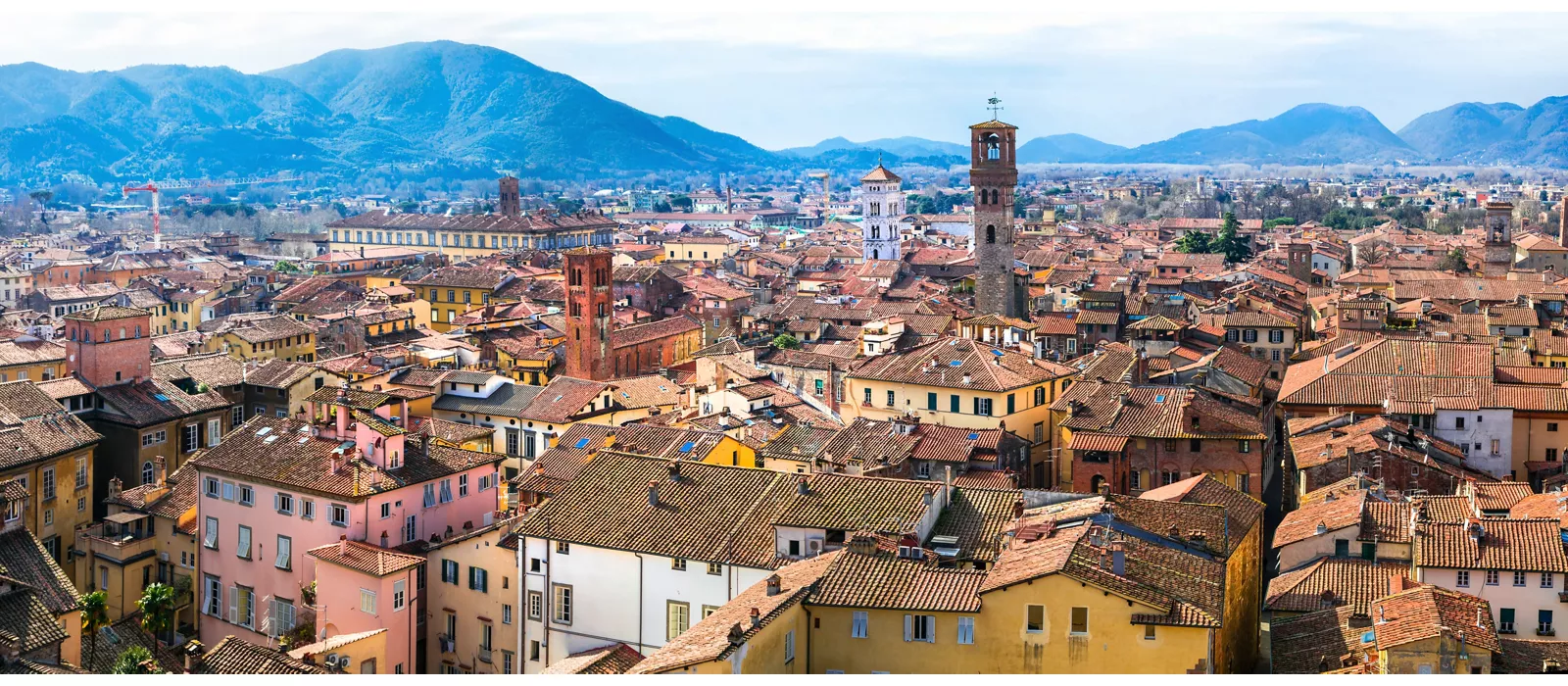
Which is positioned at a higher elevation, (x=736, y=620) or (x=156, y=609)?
(x=736, y=620)

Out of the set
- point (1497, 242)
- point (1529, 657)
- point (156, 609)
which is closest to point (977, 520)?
point (1529, 657)

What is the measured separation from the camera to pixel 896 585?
14.9 m

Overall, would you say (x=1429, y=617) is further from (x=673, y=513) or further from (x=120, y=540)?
(x=120, y=540)

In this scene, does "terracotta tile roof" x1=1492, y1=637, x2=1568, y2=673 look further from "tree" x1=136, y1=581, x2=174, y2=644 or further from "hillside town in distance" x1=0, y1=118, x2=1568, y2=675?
"tree" x1=136, y1=581, x2=174, y2=644

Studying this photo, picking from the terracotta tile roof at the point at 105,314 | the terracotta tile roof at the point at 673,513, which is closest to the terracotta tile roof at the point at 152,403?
the terracotta tile roof at the point at 105,314

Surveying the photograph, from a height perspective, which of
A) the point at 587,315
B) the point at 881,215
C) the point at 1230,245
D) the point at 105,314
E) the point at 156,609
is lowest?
the point at 156,609

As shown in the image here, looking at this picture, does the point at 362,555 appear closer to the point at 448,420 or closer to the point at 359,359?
the point at 448,420

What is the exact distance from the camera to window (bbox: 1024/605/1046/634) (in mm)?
14398

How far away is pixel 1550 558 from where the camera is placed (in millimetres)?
18125

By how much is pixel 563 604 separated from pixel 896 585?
206 inches
